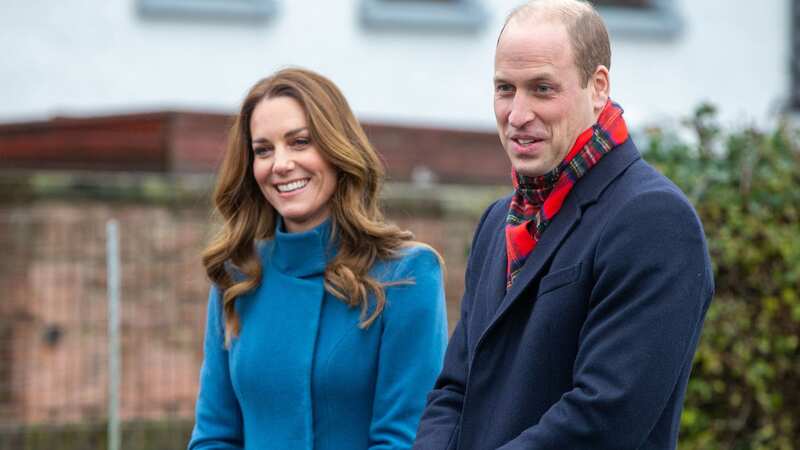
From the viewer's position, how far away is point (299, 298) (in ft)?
12.5

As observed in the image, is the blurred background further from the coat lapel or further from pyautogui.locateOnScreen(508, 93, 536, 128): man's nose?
pyautogui.locateOnScreen(508, 93, 536, 128): man's nose

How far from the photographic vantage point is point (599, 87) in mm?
2861

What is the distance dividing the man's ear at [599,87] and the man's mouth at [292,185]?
1.13 meters

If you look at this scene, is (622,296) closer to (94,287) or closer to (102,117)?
(94,287)


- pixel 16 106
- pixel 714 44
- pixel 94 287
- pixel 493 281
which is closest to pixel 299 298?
pixel 493 281

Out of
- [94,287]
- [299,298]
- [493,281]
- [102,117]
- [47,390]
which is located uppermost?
[493,281]

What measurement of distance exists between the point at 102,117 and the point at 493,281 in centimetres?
671

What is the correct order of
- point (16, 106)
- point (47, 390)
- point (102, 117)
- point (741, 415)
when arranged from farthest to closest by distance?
1. point (16, 106)
2. point (102, 117)
3. point (47, 390)
4. point (741, 415)

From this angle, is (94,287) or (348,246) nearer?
(348,246)

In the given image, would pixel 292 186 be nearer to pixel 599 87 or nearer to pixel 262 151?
pixel 262 151

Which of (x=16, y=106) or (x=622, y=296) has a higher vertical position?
(x=622, y=296)

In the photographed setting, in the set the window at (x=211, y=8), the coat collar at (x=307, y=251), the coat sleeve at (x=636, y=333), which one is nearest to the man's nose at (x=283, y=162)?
the coat collar at (x=307, y=251)

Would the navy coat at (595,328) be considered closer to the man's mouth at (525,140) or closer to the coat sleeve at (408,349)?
the man's mouth at (525,140)

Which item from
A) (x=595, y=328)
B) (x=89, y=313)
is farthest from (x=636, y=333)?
(x=89, y=313)
